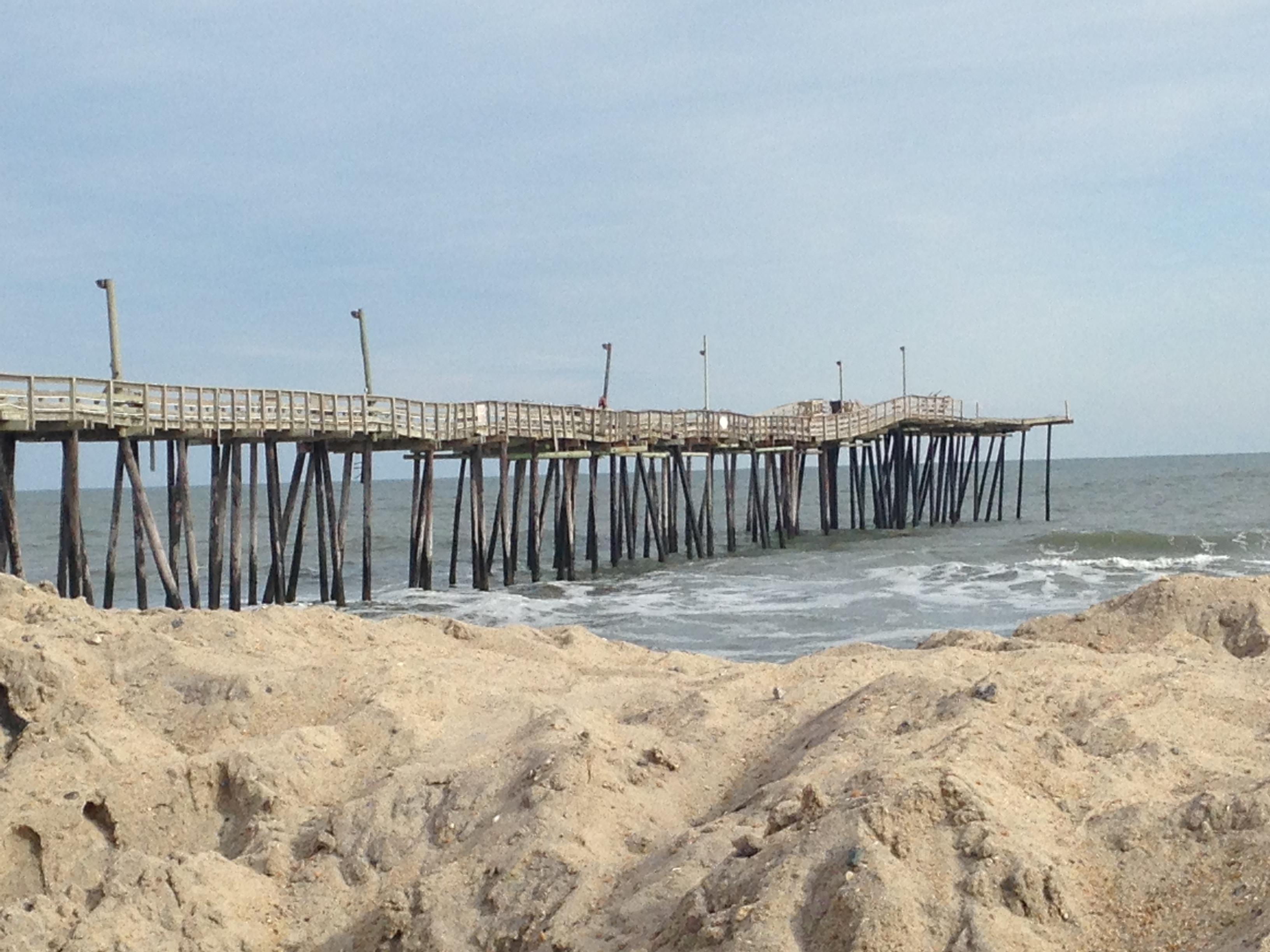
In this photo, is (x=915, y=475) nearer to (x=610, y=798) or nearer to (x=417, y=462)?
(x=417, y=462)

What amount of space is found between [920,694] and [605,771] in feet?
6.32

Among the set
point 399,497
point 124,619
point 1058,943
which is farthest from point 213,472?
point 399,497

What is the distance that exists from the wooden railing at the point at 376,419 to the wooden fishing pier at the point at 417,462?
4 cm

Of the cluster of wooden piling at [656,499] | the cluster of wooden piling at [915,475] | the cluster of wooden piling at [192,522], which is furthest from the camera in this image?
the cluster of wooden piling at [915,475]

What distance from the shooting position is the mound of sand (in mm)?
5359

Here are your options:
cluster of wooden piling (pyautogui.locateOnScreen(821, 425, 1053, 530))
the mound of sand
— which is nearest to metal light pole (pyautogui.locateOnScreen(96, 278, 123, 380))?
the mound of sand

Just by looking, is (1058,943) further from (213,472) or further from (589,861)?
(213,472)

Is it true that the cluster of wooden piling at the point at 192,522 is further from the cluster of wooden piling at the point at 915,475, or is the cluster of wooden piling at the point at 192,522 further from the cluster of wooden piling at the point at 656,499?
the cluster of wooden piling at the point at 915,475

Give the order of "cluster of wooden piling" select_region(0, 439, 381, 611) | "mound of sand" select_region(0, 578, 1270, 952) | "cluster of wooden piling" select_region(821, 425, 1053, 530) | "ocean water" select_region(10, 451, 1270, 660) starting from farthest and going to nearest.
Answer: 1. "cluster of wooden piling" select_region(821, 425, 1053, 530)
2. "ocean water" select_region(10, 451, 1270, 660)
3. "cluster of wooden piling" select_region(0, 439, 381, 611)
4. "mound of sand" select_region(0, 578, 1270, 952)

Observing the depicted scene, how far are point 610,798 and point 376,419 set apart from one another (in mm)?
20718

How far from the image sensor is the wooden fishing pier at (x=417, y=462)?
20.0 metres

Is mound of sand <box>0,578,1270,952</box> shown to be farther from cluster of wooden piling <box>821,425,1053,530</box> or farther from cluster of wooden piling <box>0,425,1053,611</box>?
cluster of wooden piling <box>821,425,1053,530</box>

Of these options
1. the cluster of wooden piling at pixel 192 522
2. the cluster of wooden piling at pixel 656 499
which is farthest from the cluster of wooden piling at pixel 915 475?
the cluster of wooden piling at pixel 192 522

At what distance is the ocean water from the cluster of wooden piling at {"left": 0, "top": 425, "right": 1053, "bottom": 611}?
3.04ft
